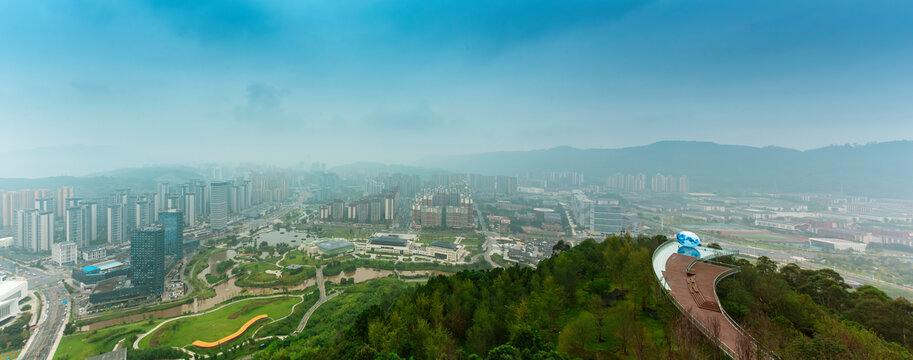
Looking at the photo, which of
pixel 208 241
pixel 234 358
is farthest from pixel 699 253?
pixel 208 241

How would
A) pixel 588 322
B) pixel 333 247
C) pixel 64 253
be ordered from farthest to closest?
pixel 333 247, pixel 64 253, pixel 588 322

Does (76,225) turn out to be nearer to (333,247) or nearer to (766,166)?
(333,247)

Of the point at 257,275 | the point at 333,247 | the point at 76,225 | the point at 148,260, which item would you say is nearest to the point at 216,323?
the point at 257,275

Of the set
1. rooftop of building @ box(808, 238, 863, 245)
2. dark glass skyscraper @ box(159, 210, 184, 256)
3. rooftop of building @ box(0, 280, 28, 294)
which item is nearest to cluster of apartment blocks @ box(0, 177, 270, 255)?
dark glass skyscraper @ box(159, 210, 184, 256)

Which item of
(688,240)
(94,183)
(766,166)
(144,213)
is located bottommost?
(144,213)

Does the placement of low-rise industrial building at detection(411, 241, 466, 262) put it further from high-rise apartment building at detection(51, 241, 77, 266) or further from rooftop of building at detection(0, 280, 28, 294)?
high-rise apartment building at detection(51, 241, 77, 266)

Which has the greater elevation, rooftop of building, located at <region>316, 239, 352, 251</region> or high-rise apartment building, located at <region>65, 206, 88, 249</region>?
high-rise apartment building, located at <region>65, 206, 88, 249</region>

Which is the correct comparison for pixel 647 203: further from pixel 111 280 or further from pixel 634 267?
pixel 111 280
